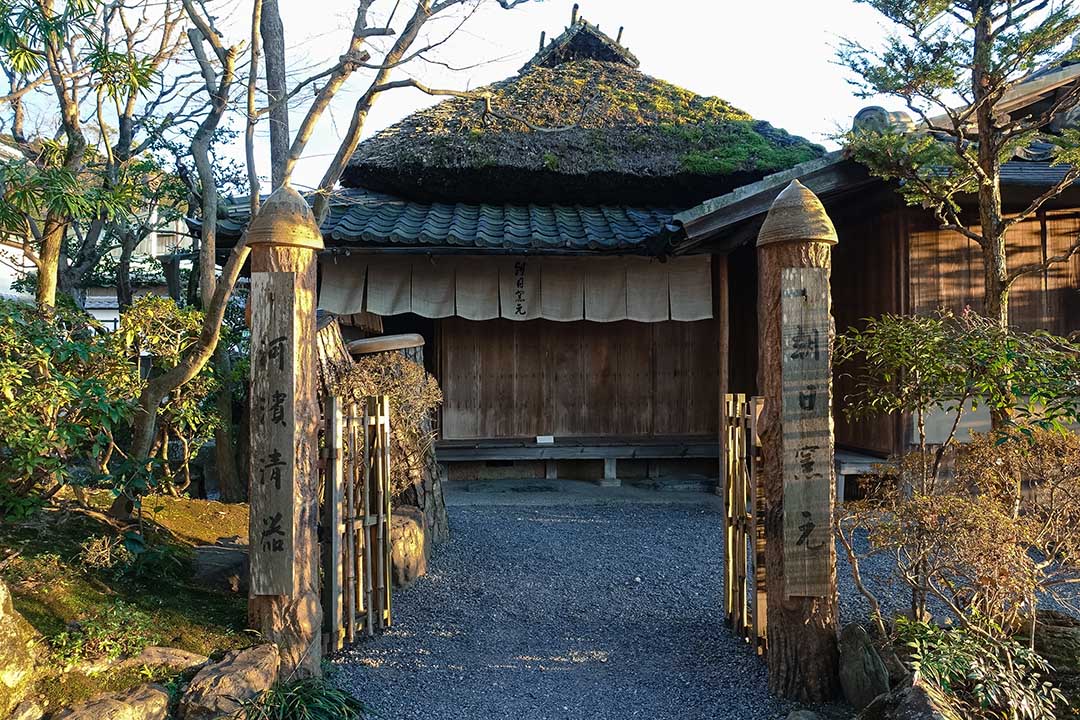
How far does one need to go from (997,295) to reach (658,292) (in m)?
3.79

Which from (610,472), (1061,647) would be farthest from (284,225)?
(610,472)

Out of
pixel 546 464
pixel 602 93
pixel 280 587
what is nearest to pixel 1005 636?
pixel 280 587

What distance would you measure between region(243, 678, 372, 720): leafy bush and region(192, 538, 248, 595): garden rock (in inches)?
36.0

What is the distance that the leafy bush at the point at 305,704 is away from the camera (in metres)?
3.08

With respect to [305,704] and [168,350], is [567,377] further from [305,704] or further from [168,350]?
[305,704]

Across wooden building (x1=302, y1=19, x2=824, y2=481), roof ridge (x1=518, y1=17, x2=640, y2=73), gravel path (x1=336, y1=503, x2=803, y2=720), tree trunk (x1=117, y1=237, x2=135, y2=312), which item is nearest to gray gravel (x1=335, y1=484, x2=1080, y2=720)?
gravel path (x1=336, y1=503, x2=803, y2=720)

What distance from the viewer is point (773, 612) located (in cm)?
353

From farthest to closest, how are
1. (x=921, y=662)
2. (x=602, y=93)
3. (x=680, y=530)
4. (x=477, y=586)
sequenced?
(x=602, y=93) < (x=680, y=530) < (x=477, y=586) < (x=921, y=662)

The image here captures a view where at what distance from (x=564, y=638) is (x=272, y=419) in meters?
2.22

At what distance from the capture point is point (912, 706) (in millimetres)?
2637

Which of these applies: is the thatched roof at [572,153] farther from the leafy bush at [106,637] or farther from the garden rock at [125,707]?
the garden rock at [125,707]

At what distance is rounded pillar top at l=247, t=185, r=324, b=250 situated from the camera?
3416 mm

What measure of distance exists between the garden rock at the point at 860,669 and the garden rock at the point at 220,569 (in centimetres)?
309

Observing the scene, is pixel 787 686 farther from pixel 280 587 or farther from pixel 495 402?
pixel 495 402
